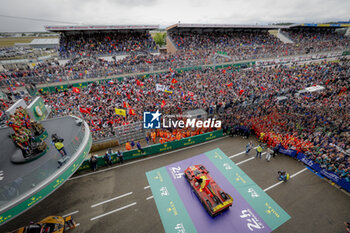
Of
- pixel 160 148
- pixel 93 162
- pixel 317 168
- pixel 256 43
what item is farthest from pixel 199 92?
pixel 256 43

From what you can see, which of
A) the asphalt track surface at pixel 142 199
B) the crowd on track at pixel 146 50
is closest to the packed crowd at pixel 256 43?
the crowd on track at pixel 146 50

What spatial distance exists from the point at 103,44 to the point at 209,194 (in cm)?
3903

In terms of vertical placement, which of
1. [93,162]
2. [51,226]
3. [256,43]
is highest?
[256,43]

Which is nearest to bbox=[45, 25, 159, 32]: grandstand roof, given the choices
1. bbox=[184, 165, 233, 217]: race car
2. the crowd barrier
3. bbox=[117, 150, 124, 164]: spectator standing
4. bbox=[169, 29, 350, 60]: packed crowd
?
bbox=[169, 29, 350, 60]: packed crowd

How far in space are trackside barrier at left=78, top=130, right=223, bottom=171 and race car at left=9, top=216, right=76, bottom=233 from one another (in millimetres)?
4696

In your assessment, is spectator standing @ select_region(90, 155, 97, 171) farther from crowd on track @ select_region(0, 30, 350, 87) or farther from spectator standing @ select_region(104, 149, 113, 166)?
crowd on track @ select_region(0, 30, 350, 87)

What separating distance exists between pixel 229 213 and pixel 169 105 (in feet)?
41.4

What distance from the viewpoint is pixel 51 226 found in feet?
28.2

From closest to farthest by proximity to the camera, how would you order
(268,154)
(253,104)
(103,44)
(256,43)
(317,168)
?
(317,168) < (268,154) < (253,104) < (103,44) < (256,43)

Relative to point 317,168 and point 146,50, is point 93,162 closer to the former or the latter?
point 317,168

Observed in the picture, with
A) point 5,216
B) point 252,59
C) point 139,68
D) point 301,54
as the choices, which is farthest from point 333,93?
point 5,216

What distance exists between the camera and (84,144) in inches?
371

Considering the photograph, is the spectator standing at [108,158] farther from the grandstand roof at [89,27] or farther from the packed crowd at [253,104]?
the grandstand roof at [89,27]

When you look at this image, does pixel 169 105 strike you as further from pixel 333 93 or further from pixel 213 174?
pixel 333 93
